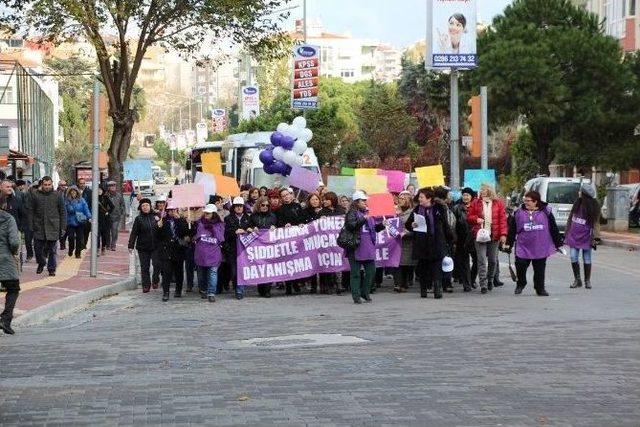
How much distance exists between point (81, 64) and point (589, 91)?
206 ft

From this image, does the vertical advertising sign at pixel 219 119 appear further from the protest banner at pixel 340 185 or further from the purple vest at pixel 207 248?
the purple vest at pixel 207 248

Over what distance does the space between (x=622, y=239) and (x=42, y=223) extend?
19482mm

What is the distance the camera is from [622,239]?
3825 centimetres

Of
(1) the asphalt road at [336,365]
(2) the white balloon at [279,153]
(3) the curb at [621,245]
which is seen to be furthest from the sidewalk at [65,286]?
(3) the curb at [621,245]

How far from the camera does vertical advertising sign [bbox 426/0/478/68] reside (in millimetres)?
27672

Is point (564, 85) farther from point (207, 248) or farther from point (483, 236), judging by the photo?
point (207, 248)

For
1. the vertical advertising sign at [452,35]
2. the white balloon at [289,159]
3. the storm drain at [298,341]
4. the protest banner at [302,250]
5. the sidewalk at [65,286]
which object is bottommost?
the sidewalk at [65,286]

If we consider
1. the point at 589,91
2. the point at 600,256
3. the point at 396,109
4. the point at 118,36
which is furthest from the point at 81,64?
the point at 600,256

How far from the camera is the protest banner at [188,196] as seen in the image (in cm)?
2126

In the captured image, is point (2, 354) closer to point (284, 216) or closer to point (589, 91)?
point (284, 216)

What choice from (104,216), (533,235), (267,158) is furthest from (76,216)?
(533,235)

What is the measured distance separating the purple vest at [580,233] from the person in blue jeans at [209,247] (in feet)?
18.1

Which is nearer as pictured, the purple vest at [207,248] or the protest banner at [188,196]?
the purple vest at [207,248]

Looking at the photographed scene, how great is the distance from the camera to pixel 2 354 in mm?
13195
